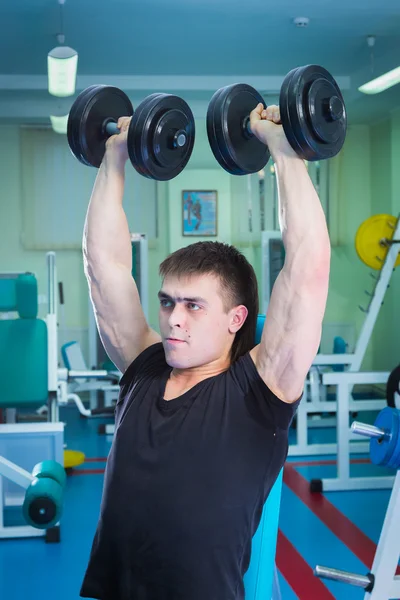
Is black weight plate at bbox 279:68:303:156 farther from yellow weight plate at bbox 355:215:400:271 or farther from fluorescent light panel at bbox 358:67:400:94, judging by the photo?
yellow weight plate at bbox 355:215:400:271

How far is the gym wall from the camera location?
21.3 feet

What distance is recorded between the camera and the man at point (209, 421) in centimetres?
110

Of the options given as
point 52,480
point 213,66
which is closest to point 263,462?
point 52,480

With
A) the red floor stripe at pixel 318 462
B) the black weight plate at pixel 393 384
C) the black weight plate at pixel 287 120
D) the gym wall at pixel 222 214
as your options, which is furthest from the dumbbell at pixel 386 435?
the gym wall at pixel 222 214

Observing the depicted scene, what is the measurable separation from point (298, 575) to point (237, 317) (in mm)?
1737

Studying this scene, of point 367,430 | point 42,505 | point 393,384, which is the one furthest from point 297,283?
point 393,384

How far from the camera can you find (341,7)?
407 centimetres

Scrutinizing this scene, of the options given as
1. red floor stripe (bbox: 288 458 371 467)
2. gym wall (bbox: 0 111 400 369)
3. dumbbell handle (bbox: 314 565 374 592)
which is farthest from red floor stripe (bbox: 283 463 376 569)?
gym wall (bbox: 0 111 400 369)

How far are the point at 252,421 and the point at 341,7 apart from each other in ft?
11.5

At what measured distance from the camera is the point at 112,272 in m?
1.34

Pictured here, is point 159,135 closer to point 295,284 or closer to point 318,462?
point 295,284

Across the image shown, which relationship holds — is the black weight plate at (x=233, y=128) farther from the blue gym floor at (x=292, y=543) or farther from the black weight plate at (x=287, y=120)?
the blue gym floor at (x=292, y=543)

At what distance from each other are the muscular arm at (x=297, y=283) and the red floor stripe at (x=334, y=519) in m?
1.89

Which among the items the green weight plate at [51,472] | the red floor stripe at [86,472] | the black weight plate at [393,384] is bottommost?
the red floor stripe at [86,472]
